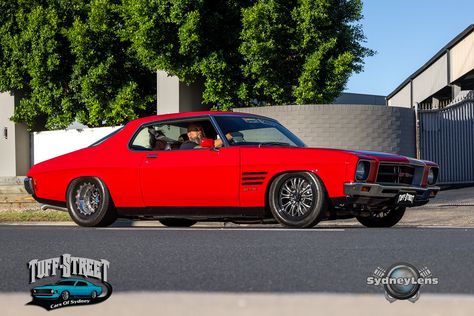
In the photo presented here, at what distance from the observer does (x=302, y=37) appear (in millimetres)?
23703

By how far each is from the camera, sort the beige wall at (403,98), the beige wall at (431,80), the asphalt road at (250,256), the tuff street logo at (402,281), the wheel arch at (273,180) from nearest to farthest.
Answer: the tuff street logo at (402,281)
the asphalt road at (250,256)
the wheel arch at (273,180)
the beige wall at (431,80)
the beige wall at (403,98)

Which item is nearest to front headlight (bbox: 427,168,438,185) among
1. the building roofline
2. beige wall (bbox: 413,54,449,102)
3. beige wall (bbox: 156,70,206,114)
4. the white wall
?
the white wall

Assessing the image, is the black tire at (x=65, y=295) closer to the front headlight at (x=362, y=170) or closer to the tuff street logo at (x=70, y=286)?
the tuff street logo at (x=70, y=286)

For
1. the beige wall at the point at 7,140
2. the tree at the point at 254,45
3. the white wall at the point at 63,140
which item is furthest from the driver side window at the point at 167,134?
the beige wall at the point at 7,140

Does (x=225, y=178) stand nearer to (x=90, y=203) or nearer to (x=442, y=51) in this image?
(x=90, y=203)

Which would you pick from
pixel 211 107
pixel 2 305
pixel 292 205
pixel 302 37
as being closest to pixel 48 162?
pixel 292 205

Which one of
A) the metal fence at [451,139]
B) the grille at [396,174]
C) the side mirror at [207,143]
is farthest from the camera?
the metal fence at [451,139]

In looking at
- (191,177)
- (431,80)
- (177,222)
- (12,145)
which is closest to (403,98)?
(431,80)

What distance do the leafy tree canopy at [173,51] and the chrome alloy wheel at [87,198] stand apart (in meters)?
13.9

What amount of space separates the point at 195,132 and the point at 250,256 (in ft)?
12.8

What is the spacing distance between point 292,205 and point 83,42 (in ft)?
65.7

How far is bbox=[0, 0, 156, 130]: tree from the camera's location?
27.4 m

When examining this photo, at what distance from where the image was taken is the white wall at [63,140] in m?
26.7

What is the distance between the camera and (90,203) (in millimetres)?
9852
